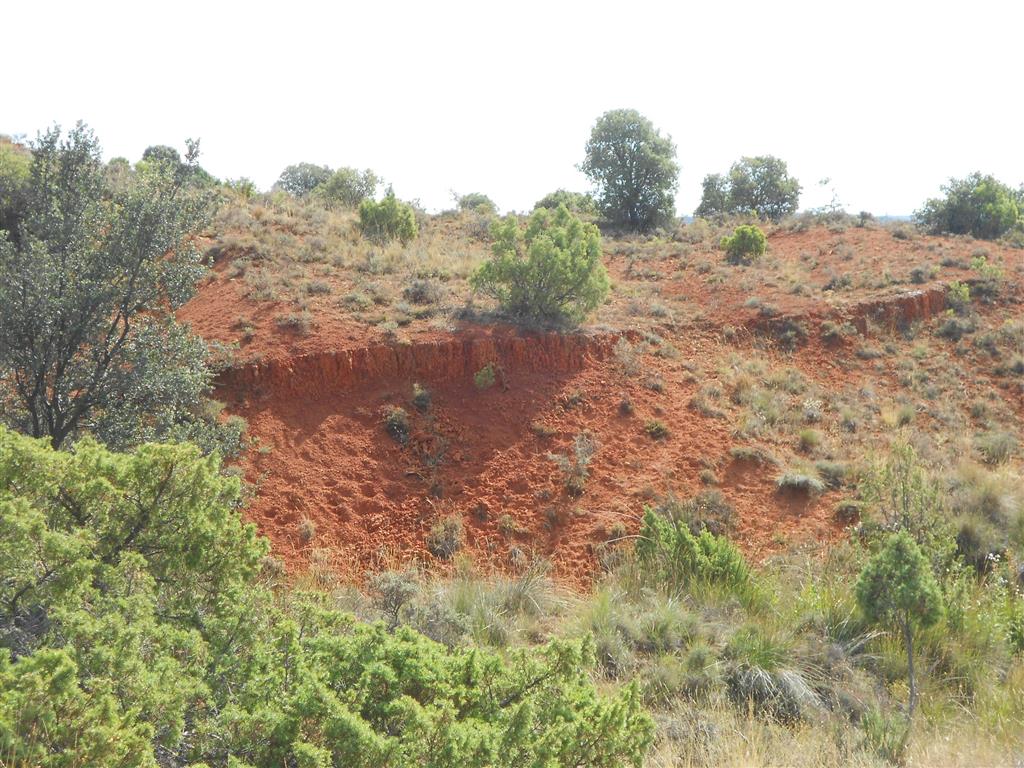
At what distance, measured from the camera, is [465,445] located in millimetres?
9930

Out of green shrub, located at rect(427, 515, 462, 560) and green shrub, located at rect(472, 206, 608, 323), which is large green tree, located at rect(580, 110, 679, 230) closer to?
green shrub, located at rect(472, 206, 608, 323)

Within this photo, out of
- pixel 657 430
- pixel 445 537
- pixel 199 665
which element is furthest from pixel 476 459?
pixel 199 665

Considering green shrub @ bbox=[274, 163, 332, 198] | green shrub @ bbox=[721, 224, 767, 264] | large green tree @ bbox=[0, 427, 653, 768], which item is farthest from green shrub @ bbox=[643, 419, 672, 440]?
green shrub @ bbox=[274, 163, 332, 198]

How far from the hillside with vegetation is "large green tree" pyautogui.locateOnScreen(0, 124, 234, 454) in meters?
0.04

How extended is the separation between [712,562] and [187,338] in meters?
6.08

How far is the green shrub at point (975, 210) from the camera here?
23859 millimetres

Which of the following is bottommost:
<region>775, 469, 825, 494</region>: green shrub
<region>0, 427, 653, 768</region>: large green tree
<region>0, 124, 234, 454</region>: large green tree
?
<region>775, 469, 825, 494</region>: green shrub

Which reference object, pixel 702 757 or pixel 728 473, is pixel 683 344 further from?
pixel 702 757

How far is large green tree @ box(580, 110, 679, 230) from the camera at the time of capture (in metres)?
24.7

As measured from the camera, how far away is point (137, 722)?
9.27ft

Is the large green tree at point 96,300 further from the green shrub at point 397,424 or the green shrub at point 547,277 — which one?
the green shrub at point 547,277

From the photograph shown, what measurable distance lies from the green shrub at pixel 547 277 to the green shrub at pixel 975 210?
16934mm

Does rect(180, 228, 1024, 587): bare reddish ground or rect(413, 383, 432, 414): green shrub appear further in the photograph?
rect(413, 383, 432, 414): green shrub

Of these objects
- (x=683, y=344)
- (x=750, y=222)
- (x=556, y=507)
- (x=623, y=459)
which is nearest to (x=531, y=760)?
(x=556, y=507)
